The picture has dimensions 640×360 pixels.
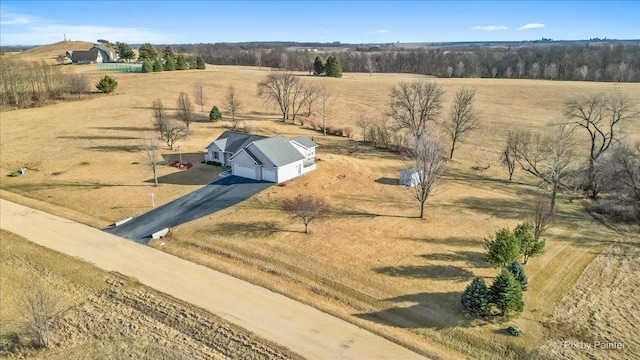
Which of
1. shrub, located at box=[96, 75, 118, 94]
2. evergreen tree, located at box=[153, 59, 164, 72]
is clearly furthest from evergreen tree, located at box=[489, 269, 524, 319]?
evergreen tree, located at box=[153, 59, 164, 72]

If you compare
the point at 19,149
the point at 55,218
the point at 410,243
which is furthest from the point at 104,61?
the point at 410,243

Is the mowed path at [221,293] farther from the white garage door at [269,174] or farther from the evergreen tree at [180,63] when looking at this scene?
the evergreen tree at [180,63]

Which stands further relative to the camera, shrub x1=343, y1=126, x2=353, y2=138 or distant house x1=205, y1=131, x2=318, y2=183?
shrub x1=343, y1=126, x2=353, y2=138

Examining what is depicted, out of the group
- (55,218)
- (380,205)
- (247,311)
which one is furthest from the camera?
(380,205)

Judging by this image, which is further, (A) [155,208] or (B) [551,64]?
(B) [551,64]

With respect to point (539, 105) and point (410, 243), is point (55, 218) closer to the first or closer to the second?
point (410, 243)

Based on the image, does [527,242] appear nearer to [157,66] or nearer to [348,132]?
[348,132]

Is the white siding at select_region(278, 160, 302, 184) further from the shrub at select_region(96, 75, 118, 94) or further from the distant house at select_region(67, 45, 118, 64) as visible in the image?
the distant house at select_region(67, 45, 118, 64)
